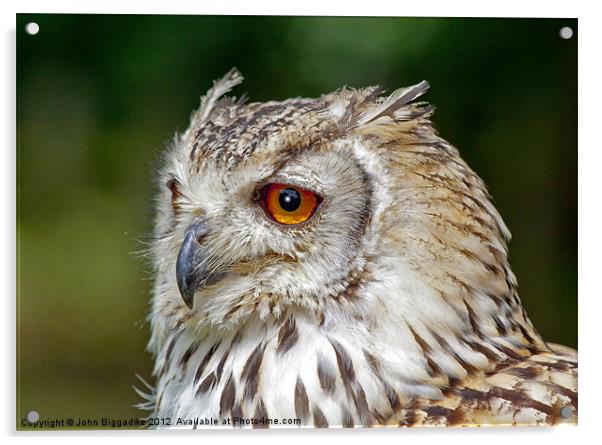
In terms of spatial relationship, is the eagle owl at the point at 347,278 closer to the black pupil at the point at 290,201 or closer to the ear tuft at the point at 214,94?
the black pupil at the point at 290,201

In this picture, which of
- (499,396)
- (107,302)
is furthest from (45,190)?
(499,396)

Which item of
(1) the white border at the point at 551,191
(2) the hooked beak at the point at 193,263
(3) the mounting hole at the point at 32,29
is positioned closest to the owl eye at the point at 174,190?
(2) the hooked beak at the point at 193,263

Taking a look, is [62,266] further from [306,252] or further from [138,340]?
[306,252]

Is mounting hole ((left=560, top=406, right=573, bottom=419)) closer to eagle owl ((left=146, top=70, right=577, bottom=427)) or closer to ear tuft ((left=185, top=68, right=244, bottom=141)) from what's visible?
eagle owl ((left=146, top=70, right=577, bottom=427))

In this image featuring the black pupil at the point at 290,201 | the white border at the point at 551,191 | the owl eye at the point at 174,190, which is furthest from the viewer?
the white border at the point at 551,191

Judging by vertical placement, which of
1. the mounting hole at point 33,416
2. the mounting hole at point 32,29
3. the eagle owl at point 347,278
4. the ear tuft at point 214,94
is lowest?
the mounting hole at point 33,416

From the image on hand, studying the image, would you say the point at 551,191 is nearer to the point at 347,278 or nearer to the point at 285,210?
the point at 347,278
